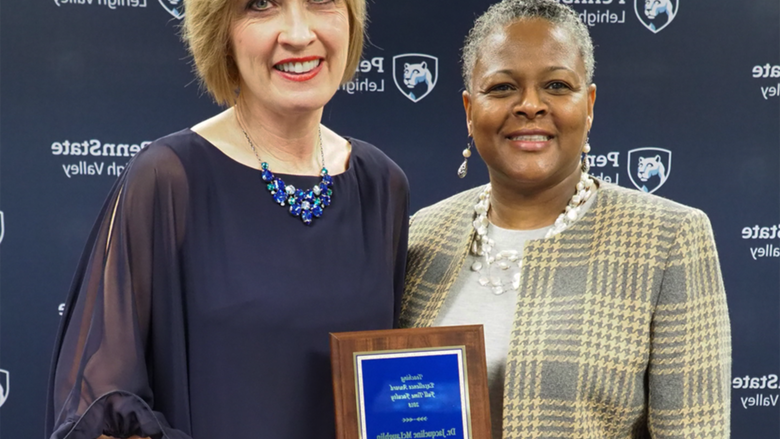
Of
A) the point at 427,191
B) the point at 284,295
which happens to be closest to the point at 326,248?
the point at 284,295

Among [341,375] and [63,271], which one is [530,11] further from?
[63,271]

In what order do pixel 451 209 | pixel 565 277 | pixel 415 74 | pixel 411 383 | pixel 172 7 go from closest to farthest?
1. pixel 411 383
2. pixel 565 277
3. pixel 451 209
4. pixel 172 7
5. pixel 415 74

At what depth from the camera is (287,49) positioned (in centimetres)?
171

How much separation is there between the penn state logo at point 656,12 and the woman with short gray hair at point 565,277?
1.80m

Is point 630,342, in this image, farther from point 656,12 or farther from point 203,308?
point 656,12

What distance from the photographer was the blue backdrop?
3475 millimetres

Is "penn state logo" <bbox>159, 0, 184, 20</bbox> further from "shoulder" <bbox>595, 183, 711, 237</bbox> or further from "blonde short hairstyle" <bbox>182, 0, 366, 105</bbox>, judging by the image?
"shoulder" <bbox>595, 183, 711, 237</bbox>

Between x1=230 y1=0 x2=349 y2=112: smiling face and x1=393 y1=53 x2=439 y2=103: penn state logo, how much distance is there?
1857 millimetres

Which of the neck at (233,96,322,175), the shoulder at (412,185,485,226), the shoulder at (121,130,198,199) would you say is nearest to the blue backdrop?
the shoulder at (412,185,485,226)

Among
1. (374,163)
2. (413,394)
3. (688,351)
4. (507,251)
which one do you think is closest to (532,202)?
(507,251)

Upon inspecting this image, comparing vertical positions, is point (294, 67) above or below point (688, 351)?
above

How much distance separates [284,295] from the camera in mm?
1702

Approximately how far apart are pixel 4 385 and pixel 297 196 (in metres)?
2.31

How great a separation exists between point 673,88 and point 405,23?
1.12 m
